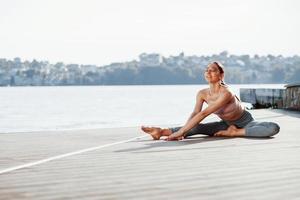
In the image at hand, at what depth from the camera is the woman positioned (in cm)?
745

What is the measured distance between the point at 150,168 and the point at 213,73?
301 centimetres

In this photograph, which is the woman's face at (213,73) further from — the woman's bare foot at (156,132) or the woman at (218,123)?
the woman's bare foot at (156,132)

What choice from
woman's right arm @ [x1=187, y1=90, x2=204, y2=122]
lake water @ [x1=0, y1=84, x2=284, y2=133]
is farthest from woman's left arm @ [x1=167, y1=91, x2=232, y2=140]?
lake water @ [x1=0, y1=84, x2=284, y2=133]

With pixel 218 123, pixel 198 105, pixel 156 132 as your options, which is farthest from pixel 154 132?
pixel 218 123

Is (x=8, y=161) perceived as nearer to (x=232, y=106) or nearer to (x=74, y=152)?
(x=74, y=152)

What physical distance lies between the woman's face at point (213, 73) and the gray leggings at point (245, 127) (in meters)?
0.75

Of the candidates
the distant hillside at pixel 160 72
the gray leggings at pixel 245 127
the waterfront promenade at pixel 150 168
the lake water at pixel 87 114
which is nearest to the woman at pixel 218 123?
the gray leggings at pixel 245 127

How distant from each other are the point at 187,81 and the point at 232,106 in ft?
520

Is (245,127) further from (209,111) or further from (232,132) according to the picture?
(209,111)

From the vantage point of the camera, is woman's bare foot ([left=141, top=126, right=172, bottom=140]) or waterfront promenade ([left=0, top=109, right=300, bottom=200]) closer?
waterfront promenade ([left=0, top=109, right=300, bottom=200])

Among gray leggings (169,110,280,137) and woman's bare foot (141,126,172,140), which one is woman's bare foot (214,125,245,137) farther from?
woman's bare foot (141,126,172,140)

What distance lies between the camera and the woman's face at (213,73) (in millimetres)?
7398

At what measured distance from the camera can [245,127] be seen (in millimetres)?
7797

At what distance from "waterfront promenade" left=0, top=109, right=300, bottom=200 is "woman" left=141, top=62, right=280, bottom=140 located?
0.25 metres
